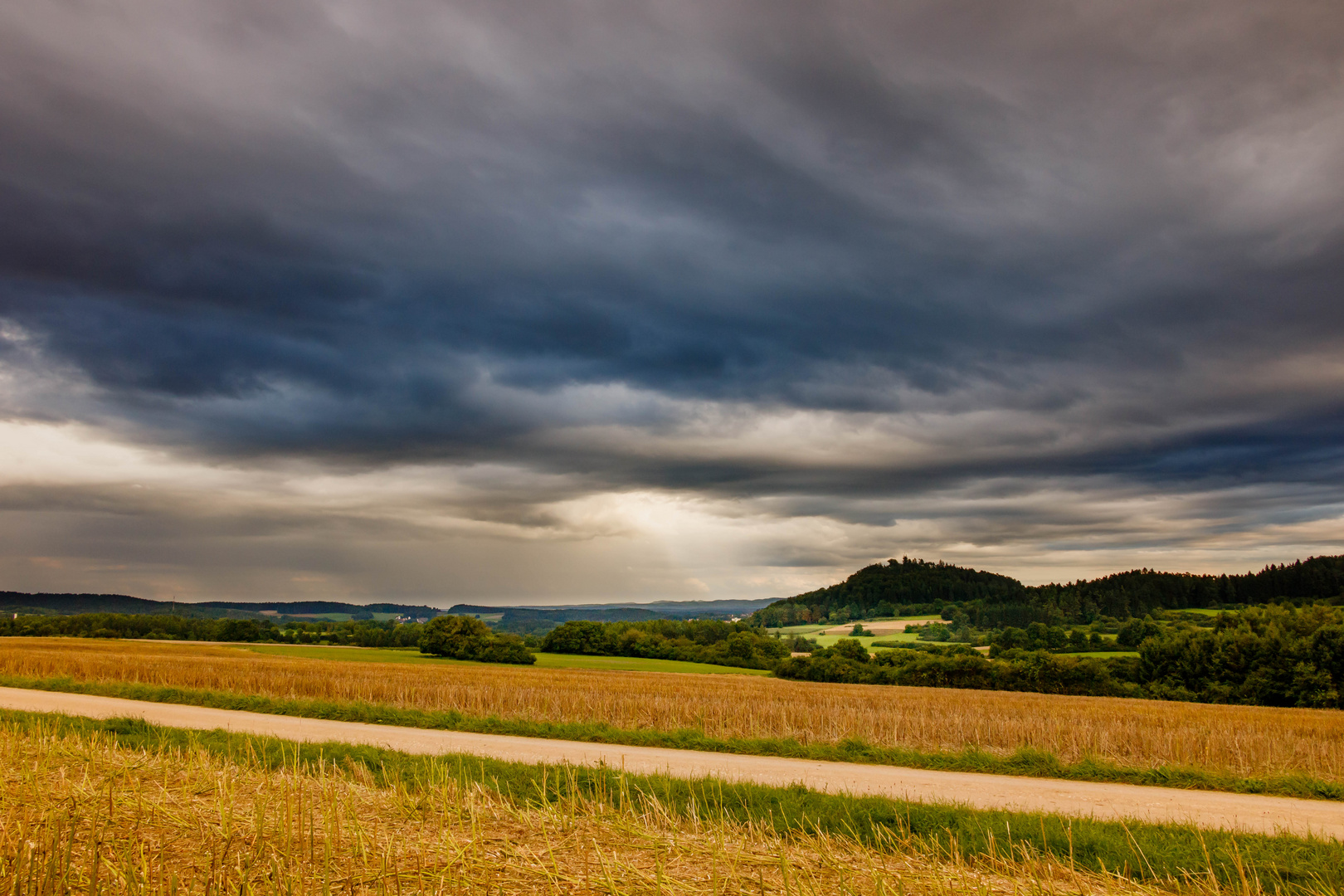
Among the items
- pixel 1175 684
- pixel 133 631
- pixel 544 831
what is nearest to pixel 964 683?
pixel 1175 684

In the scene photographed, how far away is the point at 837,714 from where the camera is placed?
31.7 m

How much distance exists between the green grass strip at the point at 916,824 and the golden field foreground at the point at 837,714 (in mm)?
13073

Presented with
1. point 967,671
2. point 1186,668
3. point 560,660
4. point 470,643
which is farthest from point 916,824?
point 470,643

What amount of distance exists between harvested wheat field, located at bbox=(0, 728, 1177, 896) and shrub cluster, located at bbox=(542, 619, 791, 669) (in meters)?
112

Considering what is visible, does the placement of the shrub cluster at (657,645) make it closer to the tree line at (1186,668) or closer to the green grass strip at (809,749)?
the tree line at (1186,668)

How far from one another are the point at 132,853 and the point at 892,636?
517 ft

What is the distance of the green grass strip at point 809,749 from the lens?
21.0 meters

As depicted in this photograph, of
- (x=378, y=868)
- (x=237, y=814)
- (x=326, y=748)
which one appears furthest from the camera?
(x=326, y=748)

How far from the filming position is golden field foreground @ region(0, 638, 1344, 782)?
26047 millimetres

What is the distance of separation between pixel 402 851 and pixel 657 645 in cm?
12085

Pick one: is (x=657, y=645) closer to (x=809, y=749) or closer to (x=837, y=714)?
(x=837, y=714)

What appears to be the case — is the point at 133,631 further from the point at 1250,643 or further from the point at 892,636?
the point at 1250,643

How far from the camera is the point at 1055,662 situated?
74500 millimetres

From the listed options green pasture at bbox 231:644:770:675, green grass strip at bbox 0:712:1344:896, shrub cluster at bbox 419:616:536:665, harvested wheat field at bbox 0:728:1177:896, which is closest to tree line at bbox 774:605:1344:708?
green pasture at bbox 231:644:770:675
